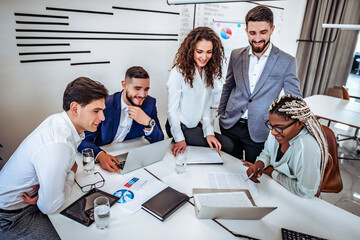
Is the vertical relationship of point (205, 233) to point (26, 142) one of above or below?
below

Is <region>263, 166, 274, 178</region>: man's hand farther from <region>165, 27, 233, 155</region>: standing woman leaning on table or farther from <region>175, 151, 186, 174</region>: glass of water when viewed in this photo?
<region>175, 151, 186, 174</region>: glass of water

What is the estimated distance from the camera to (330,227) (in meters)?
1.09

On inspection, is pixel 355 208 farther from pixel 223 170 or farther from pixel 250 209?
pixel 250 209

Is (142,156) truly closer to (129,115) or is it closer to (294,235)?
(129,115)

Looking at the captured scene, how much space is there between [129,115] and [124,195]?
0.69 metres

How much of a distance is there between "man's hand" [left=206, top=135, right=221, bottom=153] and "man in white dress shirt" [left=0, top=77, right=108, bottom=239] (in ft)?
2.83

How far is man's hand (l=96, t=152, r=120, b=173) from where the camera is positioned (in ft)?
4.54

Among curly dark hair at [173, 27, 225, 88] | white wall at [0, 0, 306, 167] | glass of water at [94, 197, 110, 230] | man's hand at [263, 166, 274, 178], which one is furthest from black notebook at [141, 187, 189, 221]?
white wall at [0, 0, 306, 167]

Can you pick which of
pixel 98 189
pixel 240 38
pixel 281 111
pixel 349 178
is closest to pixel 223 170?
pixel 281 111

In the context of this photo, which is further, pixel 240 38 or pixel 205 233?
pixel 240 38

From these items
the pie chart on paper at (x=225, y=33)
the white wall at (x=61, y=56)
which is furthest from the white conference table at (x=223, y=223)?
the pie chart on paper at (x=225, y=33)

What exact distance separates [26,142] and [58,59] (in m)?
1.10

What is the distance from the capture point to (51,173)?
1.04 m

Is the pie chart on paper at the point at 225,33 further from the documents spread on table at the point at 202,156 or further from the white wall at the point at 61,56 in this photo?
the documents spread on table at the point at 202,156
